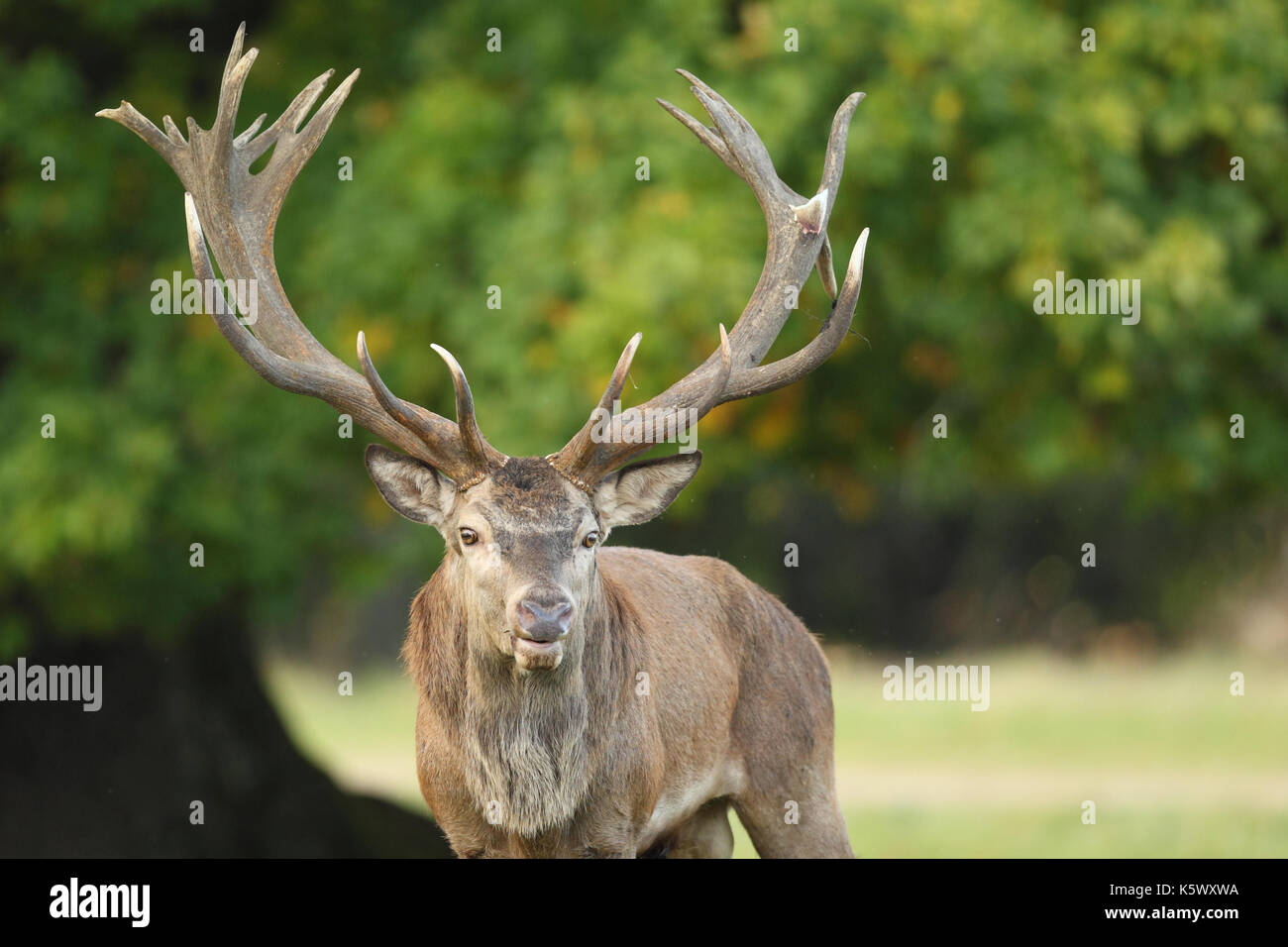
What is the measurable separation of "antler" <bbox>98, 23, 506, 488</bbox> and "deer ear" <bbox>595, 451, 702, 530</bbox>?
37 cm

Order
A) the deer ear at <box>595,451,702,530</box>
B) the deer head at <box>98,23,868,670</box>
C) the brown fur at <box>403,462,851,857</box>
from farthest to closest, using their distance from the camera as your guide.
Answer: the deer ear at <box>595,451,702,530</box> < the brown fur at <box>403,462,851,857</box> < the deer head at <box>98,23,868,670</box>

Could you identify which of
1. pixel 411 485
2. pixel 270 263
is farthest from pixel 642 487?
pixel 270 263

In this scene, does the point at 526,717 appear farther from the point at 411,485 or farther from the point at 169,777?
the point at 169,777

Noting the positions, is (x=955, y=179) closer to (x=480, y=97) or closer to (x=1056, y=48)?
(x=1056, y=48)

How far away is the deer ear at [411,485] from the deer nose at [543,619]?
652 mm

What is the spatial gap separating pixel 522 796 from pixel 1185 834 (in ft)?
29.7

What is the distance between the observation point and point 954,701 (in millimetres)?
21391

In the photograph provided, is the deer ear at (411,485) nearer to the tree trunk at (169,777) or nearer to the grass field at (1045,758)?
the grass field at (1045,758)

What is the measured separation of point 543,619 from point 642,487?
0.80m

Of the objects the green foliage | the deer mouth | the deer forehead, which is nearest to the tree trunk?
the green foliage

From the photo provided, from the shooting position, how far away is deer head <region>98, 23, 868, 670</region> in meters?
5.15

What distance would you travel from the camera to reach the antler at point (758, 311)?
547cm

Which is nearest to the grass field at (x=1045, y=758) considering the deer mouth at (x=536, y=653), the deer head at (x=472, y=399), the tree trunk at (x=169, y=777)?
the tree trunk at (x=169, y=777)

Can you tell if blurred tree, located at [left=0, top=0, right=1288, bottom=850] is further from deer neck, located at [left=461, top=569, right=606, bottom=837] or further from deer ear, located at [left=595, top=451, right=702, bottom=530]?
deer neck, located at [left=461, top=569, right=606, bottom=837]
